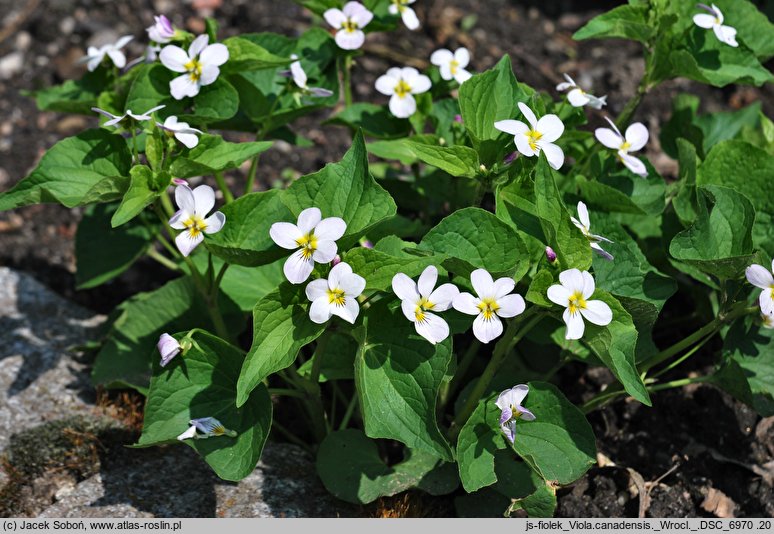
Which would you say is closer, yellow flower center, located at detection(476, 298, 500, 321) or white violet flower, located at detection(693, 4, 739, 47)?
yellow flower center, located at detection(476, 298, 500, 321)

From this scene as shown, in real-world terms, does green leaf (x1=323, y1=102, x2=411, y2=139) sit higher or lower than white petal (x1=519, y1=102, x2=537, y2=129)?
lower

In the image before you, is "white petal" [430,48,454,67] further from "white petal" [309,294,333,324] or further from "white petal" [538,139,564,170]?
"white petal" [309,294,333,324]

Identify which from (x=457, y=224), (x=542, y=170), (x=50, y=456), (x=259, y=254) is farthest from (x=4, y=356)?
(x=542, y=170)

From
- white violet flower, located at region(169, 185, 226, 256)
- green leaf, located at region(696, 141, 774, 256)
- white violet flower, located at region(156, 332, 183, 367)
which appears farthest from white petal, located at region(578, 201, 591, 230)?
white violet flower, located at region(156, 332, 183, 367)

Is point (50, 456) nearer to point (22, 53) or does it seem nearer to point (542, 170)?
point (542, 170)

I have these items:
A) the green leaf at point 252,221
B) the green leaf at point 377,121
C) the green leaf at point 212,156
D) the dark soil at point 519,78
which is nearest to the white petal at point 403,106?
the green leaf at point 377,121

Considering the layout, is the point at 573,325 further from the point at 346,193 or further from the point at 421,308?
the point at 346,193

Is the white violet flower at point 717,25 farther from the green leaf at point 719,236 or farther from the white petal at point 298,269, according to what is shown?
the white petal at point 298,269
